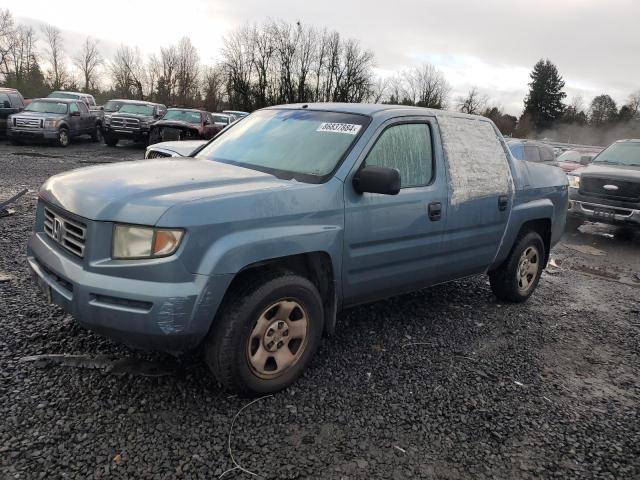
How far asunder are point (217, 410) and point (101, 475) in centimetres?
73

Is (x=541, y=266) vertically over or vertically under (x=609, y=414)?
over

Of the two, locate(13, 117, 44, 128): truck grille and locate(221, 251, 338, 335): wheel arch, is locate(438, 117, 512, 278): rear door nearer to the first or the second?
locate(221, 251, 338, 335): wheel arch

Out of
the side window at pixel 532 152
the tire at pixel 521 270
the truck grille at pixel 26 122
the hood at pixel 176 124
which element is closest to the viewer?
the tire at pixel 521 270

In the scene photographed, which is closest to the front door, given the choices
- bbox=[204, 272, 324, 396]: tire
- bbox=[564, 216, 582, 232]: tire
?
Result: bbox=[204, 272, 324, 396]: tire

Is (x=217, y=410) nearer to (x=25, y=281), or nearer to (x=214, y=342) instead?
(x=214, y=342)

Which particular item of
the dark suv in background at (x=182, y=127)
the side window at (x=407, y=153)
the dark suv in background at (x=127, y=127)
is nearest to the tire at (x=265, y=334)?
the side window at (x=407, y=153)

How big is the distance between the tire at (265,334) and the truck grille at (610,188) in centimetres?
764

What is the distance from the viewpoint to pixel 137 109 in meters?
20.1

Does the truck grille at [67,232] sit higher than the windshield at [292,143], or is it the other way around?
the windshield at [292,143]

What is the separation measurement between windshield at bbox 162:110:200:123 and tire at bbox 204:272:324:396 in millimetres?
15999

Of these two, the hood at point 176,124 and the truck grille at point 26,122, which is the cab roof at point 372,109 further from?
the truck grille at point 26,122

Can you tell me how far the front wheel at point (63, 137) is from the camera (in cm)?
1767

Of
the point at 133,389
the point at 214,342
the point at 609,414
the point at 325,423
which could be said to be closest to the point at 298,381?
the point at 325,423

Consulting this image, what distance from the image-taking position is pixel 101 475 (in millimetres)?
2334
